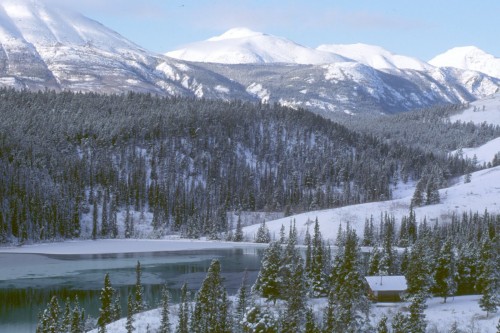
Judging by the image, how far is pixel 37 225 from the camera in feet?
620

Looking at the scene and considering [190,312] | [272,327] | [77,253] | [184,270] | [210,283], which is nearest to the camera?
[272,327]

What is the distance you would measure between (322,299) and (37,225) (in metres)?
124

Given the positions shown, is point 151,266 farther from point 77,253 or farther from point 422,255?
point 422,255

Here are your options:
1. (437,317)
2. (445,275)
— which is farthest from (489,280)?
(445,275)

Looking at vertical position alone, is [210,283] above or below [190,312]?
above

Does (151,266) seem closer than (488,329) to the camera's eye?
No

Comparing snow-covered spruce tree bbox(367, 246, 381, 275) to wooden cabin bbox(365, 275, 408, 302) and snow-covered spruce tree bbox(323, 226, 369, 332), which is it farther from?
snow-covered spruce tree bbox(323, 226, 369, 332)

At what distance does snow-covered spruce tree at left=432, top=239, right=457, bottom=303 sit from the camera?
101 m

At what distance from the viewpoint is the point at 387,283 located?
103 metres

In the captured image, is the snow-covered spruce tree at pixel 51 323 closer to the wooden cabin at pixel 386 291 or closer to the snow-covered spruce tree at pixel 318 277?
the snow-covered spruce tree at pixel 318 277

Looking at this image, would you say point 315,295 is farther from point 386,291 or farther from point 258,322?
point 258,322

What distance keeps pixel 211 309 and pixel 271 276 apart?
1745 cm

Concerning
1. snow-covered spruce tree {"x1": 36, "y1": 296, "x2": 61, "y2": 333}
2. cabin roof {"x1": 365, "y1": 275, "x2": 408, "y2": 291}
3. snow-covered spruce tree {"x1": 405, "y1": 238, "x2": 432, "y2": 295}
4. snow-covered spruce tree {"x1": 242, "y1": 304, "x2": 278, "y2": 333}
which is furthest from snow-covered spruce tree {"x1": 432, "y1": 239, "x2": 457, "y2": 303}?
snow-covered spruce tree {"x1": 36, "y1": 296, "x2": 61, "y2": 333}

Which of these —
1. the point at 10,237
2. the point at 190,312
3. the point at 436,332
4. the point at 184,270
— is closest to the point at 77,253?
the point at 10,237
